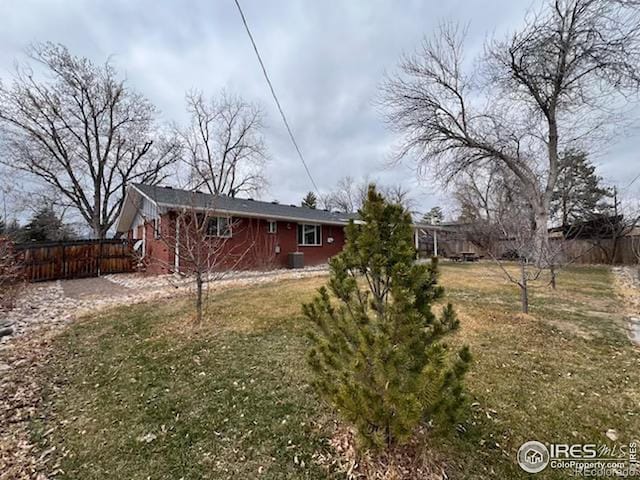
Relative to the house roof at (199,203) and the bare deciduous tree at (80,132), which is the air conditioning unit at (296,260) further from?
the bare deciduous tree at (80,132)

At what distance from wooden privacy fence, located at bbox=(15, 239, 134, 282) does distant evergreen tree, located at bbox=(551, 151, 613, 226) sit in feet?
82.8

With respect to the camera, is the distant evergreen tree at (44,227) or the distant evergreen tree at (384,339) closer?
the distant evergreen tree at (384,339)

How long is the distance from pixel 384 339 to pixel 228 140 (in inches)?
1002

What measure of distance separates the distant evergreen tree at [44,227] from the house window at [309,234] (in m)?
18.9

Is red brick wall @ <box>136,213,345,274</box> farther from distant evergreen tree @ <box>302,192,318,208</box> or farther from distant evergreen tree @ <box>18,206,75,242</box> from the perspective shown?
distant evergreen tree @ <box>302,192,318,208</box>

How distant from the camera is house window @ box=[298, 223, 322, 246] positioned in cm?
1442

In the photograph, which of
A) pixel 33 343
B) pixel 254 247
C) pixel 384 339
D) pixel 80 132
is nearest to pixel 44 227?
pixel 80 132

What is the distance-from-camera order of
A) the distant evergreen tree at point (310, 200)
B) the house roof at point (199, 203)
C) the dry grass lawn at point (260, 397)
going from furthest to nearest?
the distant evergreen tree at point (310, 200), the house roof at point (199, 203), the dry grass lawn at point (260, 397)

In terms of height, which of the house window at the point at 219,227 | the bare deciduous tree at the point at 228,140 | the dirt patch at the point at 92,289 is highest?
the bare deciduous tree at the point at 228,140

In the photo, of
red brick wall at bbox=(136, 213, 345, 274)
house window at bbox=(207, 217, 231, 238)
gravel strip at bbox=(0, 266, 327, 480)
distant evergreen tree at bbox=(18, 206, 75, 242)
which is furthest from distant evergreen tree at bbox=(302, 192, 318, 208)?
A: gravel strip at bbox=(0, 266, 327, 480)

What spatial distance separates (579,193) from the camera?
63.9ft

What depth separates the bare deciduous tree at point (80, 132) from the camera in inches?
613

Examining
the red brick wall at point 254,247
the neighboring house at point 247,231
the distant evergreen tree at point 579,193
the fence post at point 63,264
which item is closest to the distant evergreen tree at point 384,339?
the neighboring house at point 247,231

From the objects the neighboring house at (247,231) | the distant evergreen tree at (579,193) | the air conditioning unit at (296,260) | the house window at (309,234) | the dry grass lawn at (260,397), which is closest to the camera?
the dry grass lawn at (260,397)
